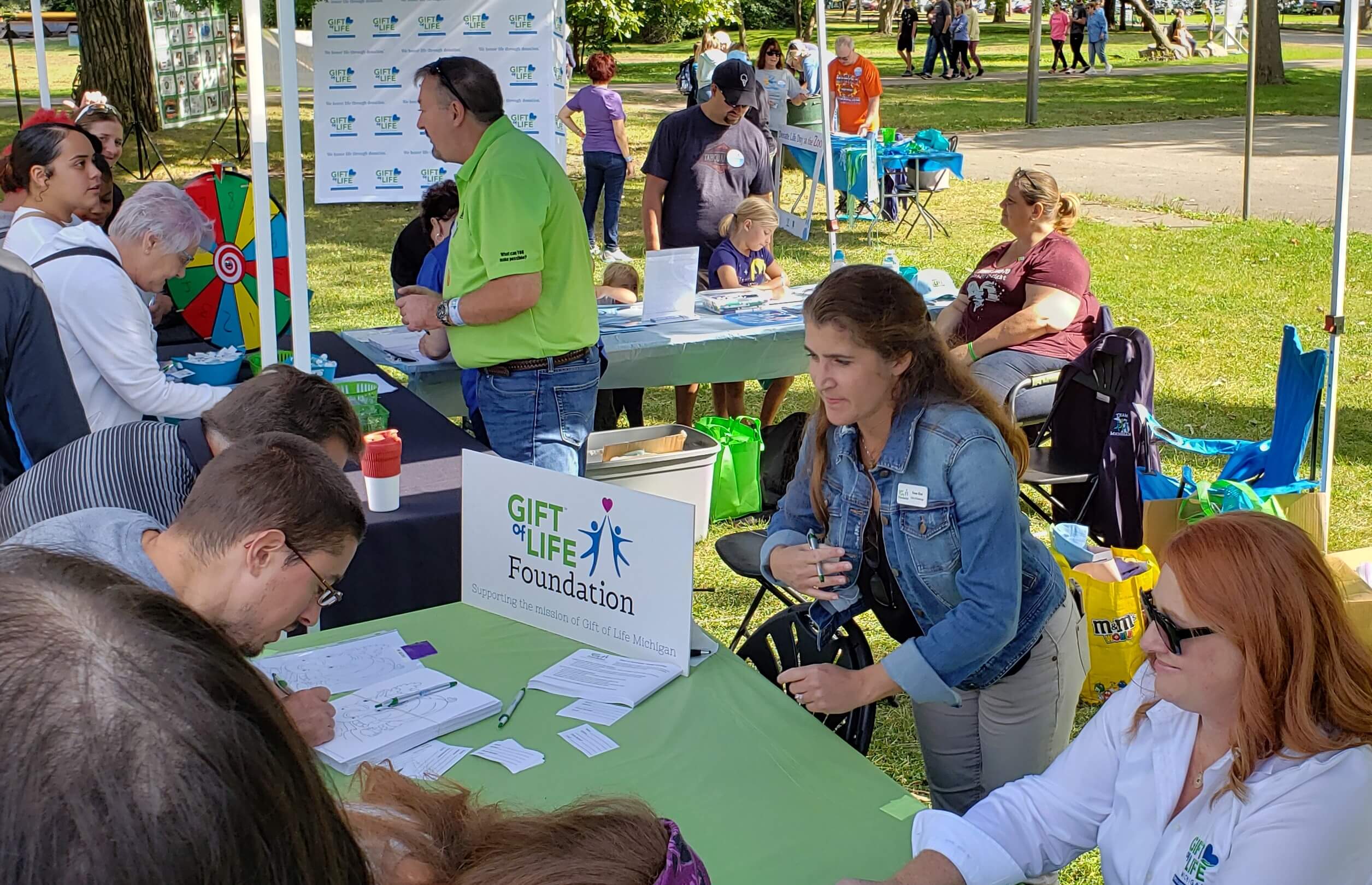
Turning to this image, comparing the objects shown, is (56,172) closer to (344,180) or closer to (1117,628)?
(344,180)

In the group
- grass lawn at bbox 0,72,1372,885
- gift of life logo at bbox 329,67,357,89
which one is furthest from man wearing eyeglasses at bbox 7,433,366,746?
gift of life logo at bbox 329,67,357,89

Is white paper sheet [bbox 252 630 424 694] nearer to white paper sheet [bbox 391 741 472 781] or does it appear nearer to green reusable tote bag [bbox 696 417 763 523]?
white paper sheet [bbox 391 741 472 781]

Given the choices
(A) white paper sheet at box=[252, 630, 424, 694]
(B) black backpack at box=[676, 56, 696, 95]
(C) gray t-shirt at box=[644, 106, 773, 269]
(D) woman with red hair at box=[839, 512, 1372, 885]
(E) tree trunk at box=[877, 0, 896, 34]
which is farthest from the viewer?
(E) tree trunk at box=[877, 0, 896, 34]

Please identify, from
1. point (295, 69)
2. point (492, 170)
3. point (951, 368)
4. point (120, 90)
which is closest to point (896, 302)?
point (951, 368)

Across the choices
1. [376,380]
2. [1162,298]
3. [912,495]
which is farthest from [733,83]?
[1162,298]

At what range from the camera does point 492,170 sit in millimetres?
3170

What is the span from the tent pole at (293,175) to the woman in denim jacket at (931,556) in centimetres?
157

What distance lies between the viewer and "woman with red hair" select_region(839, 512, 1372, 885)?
1.54m

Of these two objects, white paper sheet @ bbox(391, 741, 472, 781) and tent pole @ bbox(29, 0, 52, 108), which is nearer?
white paper sheet @ bbox(391, 741, 472, 781)

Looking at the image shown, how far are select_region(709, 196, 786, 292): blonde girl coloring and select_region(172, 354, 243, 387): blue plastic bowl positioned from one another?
94.7 inches

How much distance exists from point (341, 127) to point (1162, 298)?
5.56 m

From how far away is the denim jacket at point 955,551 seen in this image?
211 centimetres

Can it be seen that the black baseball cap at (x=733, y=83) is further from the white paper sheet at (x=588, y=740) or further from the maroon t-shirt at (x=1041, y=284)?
the white paper sheet at (x=588, y=740)

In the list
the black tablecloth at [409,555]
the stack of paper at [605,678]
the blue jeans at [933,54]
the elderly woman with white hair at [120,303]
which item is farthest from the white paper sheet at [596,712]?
the blue jeans at [933,54]
